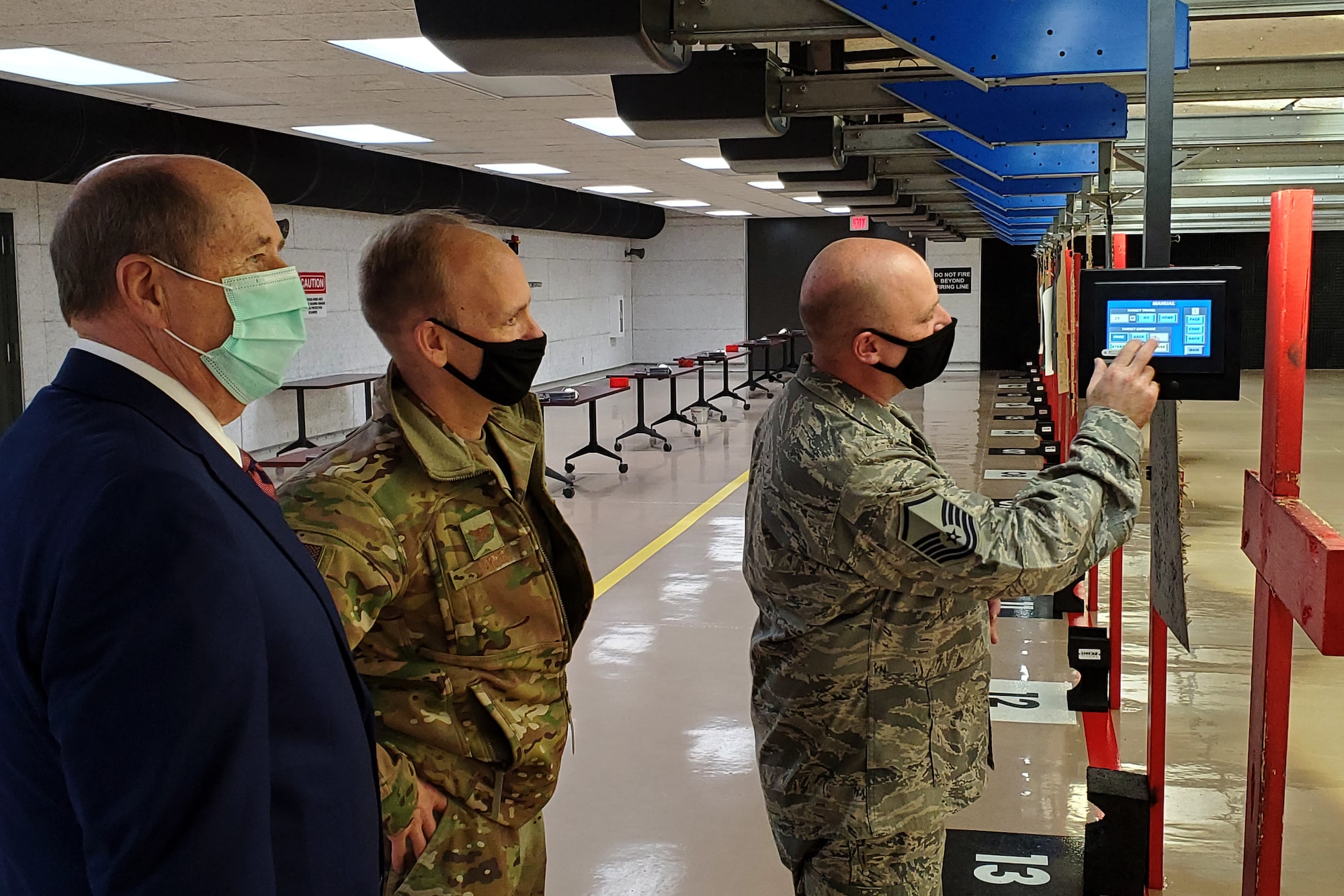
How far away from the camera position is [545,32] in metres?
2.65

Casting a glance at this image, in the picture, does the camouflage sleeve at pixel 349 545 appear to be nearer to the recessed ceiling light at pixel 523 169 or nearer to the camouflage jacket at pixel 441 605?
the camouflage jacket at pixel 441 605

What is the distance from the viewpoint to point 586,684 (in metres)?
4.91

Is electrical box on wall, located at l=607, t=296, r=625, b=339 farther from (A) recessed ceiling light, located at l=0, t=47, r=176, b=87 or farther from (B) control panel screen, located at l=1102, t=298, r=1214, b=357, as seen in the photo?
(B) control panel screen, located at l=1102, t=298, r=1214, b=357

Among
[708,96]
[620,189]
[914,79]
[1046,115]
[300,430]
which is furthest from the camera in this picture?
[620,189]

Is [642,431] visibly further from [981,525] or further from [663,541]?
[981,525]

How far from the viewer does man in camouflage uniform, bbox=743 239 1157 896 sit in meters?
1.90

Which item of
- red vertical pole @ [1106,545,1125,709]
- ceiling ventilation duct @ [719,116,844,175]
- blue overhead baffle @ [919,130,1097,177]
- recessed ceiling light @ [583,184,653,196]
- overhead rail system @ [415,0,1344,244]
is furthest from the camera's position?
recessed ceiling light @ [583,184,653,196]

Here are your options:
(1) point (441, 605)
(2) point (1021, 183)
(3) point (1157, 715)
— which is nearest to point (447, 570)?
(1) point (441, 605)

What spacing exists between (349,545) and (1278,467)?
1538mm

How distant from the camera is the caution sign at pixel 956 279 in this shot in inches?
870

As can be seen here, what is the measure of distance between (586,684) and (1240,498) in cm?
617

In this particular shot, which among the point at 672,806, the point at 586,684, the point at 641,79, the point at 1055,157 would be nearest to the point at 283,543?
the point at 672,806

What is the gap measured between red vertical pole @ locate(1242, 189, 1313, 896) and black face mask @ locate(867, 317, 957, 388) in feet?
1.76

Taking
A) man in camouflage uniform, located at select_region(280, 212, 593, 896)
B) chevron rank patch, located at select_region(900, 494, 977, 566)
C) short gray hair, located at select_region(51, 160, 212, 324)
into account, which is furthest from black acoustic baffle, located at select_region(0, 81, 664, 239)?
short gray hair, located at select_region(51, 160, 212, 324)
